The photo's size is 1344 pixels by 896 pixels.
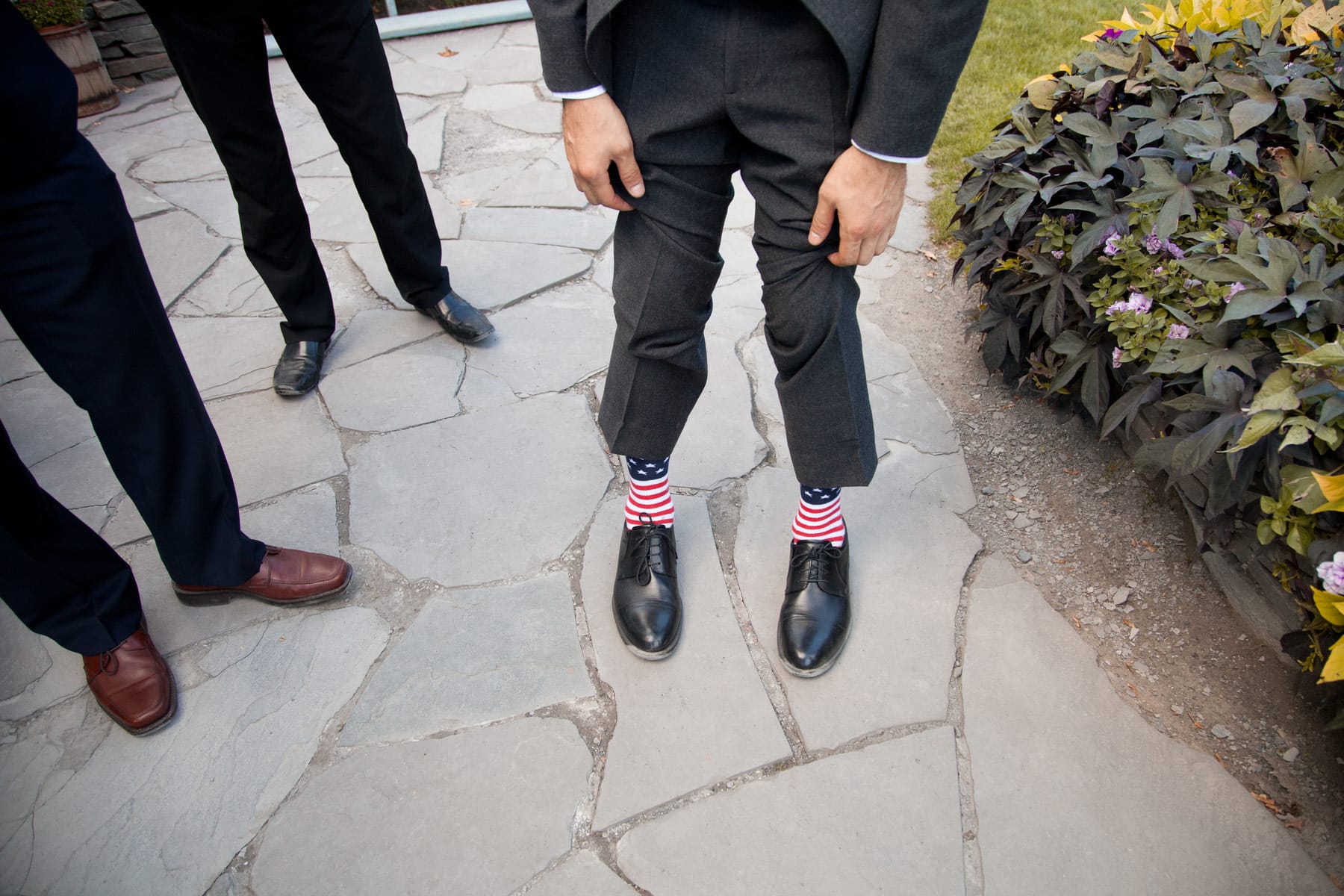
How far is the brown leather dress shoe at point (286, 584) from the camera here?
1773mm

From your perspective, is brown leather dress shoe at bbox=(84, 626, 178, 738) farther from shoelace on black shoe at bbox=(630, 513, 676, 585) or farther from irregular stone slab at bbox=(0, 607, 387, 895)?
shoelace on black shoe at bbox=(630, 513, 676, 585)

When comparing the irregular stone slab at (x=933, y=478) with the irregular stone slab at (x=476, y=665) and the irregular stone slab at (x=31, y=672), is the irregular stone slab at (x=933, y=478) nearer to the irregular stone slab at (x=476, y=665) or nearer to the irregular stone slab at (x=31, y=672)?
the irregular stone slab at (x=476, y=665)

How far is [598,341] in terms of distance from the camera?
2.57 metres

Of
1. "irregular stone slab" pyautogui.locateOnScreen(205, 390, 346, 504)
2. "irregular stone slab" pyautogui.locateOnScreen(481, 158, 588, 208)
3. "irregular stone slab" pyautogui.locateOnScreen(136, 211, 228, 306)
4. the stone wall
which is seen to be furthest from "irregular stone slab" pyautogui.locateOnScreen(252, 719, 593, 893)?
the stone wall

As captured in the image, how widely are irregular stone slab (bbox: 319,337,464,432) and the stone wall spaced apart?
3005 mm

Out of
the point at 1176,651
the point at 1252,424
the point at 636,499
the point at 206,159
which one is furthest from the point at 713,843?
the point at 206,159

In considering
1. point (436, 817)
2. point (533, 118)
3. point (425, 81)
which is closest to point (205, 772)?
point (436, 817)

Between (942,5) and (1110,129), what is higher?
(942,5)

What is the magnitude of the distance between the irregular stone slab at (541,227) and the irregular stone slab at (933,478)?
1475mm

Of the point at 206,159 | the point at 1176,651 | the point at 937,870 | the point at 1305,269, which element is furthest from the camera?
the point at 206,159

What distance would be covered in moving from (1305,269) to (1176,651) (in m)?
0.80

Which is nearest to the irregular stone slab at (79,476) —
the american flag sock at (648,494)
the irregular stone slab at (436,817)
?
the irregular stone slab at (436,817)

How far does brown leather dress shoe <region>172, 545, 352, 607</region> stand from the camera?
177 centimetres

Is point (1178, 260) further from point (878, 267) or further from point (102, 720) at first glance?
point (102, 720)
